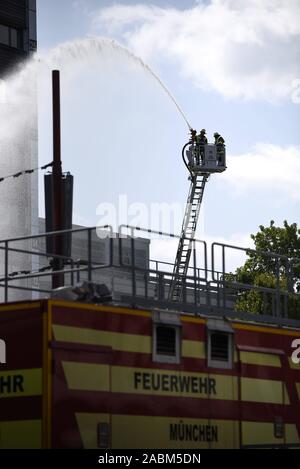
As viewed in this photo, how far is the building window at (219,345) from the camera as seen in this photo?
54.4ft

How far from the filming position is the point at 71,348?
14.4 m

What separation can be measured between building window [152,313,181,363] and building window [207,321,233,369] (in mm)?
715

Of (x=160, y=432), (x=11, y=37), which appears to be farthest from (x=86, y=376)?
(x=11, y=37)

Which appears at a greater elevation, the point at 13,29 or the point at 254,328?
the point at 13,29

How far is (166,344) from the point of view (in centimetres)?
1591

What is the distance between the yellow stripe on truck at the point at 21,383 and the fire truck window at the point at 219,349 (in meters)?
3.30

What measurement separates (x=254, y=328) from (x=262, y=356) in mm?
469

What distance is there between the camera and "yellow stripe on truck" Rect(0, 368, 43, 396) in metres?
14.2

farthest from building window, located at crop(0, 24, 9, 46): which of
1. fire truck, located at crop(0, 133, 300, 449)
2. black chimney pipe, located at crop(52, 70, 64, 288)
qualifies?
fire truck, located at crop(0, 133, 300, 449)

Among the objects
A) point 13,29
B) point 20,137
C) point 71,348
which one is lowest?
point 71,348

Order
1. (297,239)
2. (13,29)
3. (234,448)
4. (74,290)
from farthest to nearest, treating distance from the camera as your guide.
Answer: (13,29)
(297,239)
(234,448)
(74,290)

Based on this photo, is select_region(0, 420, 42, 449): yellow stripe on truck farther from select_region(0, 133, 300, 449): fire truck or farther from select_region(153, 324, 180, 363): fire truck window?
select_region(153, 324, 180, 363): fire truck window
